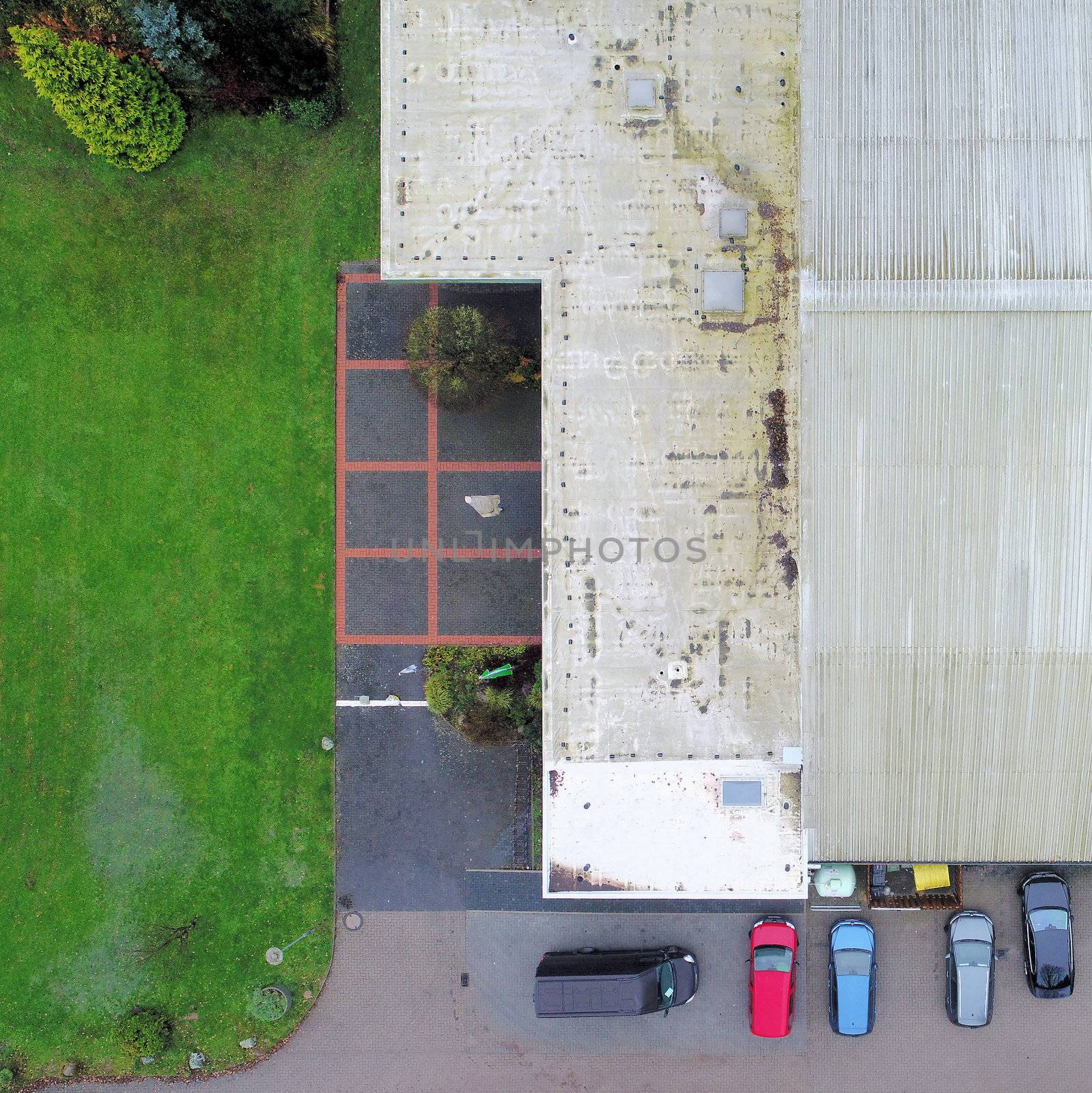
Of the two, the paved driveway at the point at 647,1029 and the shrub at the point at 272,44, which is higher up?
the shrub at the point at 272,44

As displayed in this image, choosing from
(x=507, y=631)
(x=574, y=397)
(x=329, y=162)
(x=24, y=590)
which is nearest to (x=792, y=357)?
(x=574, y=397)

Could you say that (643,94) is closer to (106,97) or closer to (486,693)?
(106,97)

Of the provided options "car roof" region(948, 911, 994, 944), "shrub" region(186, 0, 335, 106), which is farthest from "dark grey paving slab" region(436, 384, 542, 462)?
"car roof" region(948, 911, 994, 944)

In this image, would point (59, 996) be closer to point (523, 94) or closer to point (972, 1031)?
point (972, 1031)

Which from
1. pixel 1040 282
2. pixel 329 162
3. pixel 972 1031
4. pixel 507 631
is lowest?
pixel 972 1031

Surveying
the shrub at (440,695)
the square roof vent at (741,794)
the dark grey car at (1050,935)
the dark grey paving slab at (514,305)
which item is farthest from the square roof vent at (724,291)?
the dark grey car at (1050,935)

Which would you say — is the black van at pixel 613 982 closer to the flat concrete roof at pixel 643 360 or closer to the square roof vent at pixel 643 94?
the flat concrete roof at pixel 643 360

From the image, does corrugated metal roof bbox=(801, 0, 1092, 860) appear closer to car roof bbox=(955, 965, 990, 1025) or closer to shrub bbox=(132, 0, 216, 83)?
car roof bbox=(955, 965, 990, 1025)
